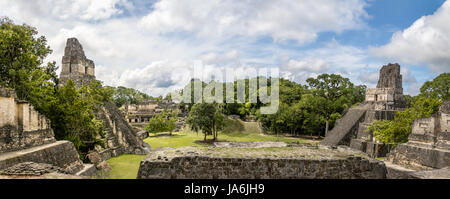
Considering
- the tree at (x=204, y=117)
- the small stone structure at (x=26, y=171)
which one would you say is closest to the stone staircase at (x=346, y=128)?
the tree at (x=204, y=117)

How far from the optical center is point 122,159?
14.2 m

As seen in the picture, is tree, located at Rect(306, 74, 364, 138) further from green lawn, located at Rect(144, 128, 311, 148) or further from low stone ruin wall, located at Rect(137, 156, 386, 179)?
low stone ruin wall, located at Rect(137, 156, 386, 179)

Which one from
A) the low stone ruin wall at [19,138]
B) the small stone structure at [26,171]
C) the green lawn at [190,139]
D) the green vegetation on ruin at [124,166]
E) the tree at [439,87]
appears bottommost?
the green lawn at [190,139]

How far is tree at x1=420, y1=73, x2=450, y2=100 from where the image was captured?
801 inches

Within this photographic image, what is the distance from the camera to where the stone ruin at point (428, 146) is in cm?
1012

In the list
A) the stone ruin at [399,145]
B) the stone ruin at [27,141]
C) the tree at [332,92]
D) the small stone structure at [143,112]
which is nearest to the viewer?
the stone ruin at [27,141]

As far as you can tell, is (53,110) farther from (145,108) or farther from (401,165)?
(145,108)

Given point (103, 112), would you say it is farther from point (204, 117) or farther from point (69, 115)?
point (204, 117)

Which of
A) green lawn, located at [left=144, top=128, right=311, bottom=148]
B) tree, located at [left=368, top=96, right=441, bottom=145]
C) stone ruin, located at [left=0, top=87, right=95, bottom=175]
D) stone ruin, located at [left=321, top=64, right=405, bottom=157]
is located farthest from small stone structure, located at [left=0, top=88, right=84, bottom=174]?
stone ruin, located at [left=321, top=64, right=405, bottom=157]

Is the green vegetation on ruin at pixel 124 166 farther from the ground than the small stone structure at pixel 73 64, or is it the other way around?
the small stone structure at pixel 73 64

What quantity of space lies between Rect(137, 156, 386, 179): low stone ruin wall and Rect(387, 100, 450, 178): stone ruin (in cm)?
501

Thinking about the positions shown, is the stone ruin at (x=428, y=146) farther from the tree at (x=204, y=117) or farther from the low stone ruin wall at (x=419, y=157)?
the tree at (x=204, y=117)

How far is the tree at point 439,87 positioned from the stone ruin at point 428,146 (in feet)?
41.6

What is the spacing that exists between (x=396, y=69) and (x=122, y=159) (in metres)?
22.6
